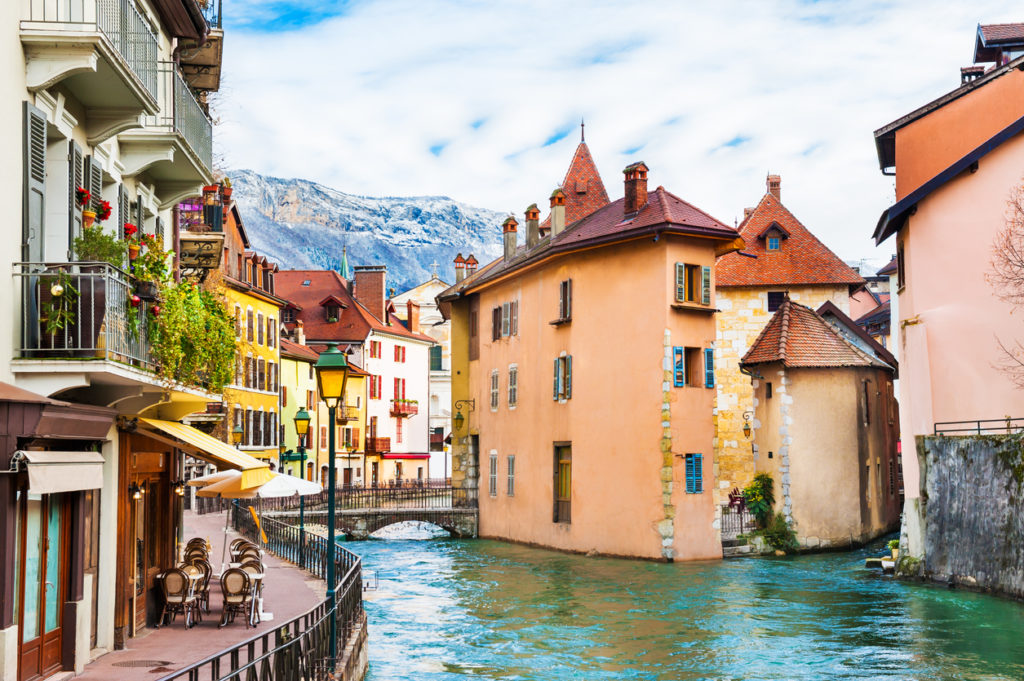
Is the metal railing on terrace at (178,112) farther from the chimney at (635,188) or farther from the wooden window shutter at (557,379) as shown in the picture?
the wooden window shutter at (557,379)

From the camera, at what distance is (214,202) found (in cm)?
2405

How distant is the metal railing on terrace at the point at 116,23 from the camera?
446 inches

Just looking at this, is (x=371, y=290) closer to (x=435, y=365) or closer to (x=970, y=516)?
(x=435, y=365)

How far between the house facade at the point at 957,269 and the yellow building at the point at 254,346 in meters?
27.7

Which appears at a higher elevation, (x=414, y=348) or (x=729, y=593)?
(x=414, y=348)

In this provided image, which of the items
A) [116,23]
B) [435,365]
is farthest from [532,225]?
[435,365]

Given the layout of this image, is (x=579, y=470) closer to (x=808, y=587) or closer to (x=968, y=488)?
(x=808, y=587)

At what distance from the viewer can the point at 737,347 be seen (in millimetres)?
47750

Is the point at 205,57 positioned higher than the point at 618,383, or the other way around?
the point at 205,57

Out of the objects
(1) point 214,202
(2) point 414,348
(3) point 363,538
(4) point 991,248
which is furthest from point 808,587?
(2) point 414,348

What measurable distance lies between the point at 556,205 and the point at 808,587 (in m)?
19.7

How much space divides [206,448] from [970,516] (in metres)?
18.5

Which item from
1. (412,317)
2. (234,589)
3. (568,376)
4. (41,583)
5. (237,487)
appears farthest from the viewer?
(412,317)

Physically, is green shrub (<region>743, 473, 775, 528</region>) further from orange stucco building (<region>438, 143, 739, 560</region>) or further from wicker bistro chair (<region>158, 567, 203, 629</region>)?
wicker bistro chair (<region>158, 567, 203, 629</region>)
